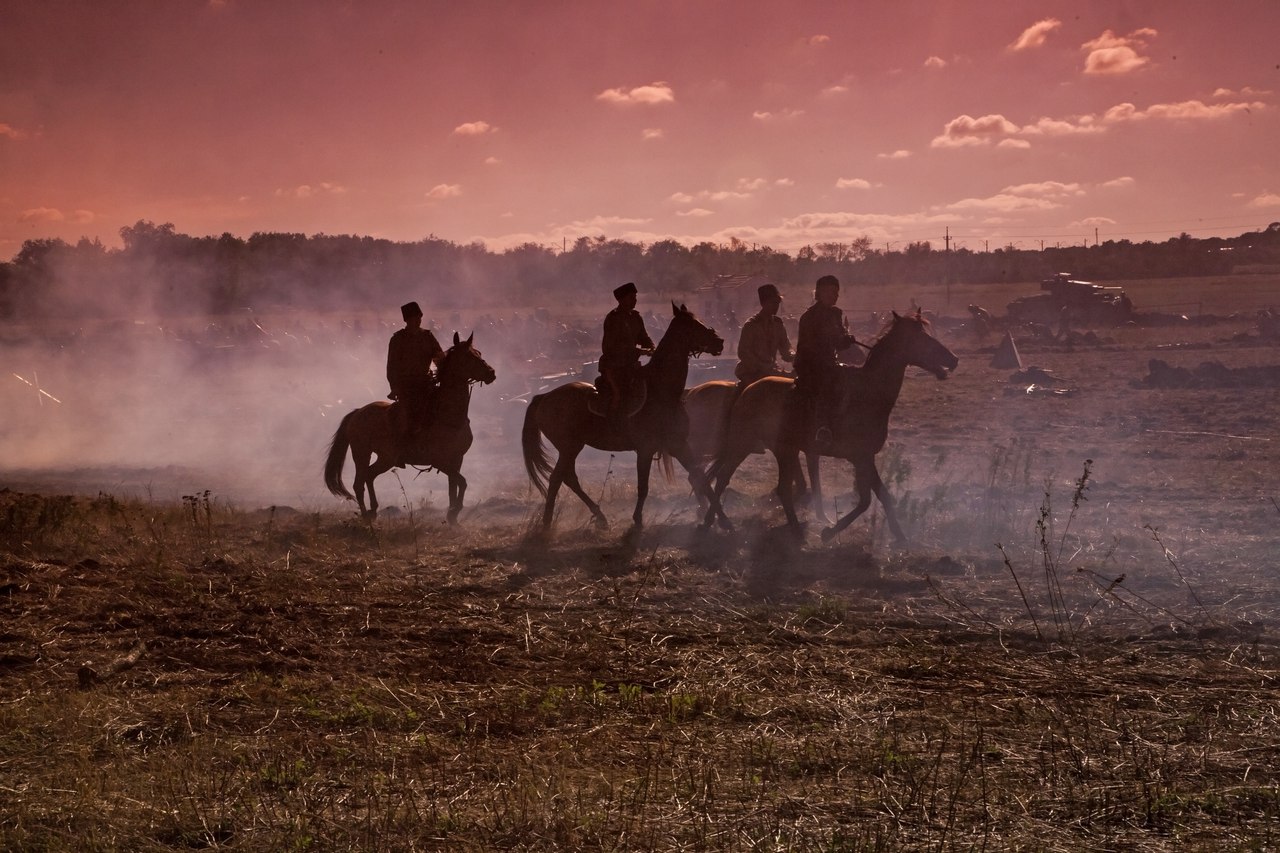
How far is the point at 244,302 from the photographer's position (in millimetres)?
52625

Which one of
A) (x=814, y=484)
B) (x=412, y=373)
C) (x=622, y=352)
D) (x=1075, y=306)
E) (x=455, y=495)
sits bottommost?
(x=455, y=495)

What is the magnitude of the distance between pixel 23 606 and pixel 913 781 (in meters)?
6.18

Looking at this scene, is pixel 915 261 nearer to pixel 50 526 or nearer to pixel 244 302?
pixel 244 302

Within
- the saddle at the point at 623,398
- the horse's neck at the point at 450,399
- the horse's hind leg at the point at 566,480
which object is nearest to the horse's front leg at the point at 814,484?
the saddle at the point at 623,398

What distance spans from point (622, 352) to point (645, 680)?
17.4 feet

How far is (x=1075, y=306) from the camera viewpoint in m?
39.7

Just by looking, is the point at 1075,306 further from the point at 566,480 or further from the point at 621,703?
the point at 621,703

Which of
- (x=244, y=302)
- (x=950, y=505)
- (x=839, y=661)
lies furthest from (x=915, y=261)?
(x=839, y=661)

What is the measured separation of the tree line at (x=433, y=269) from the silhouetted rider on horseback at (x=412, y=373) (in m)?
40.6

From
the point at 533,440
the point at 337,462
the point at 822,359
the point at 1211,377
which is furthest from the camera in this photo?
the point at 1211,377

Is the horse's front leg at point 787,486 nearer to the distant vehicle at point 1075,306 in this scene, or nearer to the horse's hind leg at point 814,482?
the horse's hind leg at point 814,482

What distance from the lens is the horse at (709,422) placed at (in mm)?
12516

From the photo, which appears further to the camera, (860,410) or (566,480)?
(566,480)

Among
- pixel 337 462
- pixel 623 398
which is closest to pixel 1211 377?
pixel 623 398
